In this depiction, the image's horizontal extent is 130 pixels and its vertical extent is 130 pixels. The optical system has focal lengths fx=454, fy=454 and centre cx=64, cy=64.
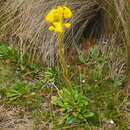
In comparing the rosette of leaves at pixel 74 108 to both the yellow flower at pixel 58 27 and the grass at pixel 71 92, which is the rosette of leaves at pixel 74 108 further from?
the yellow flower at pixel 58 27

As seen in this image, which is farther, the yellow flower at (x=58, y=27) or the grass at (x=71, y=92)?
the grass at (x=71, y=92)

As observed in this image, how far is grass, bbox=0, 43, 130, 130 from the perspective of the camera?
283 cm

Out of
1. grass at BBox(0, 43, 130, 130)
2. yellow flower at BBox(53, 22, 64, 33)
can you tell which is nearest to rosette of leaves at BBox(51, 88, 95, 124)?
grass at BBox(0, 43, 130, 130)

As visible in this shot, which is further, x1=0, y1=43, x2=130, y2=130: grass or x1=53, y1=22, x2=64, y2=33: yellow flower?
x1=0, y1=43, x2=130, y2=130: grass

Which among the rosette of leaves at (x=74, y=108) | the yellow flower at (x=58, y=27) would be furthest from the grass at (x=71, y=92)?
the yellow flower at (x=58, y=27)

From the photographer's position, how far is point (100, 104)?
2.96 metres

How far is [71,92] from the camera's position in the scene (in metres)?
2.84

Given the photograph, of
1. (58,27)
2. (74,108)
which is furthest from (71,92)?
(58,27)

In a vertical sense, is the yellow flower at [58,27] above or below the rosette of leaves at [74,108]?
above

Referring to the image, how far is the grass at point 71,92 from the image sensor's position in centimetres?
283

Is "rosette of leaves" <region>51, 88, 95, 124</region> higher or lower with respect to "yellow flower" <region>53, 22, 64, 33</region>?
lower

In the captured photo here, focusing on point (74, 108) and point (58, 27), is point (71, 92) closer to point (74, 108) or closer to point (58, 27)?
point (74, 108)

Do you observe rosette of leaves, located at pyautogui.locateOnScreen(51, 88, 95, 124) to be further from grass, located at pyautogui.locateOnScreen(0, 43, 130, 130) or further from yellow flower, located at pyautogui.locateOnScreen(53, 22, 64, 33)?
yellow flower, located at pyautogui.locateOnScreen(53, 22, 64, 33)

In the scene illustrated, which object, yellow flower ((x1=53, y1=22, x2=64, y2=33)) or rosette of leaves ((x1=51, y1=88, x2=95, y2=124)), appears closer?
yellow flower ((x1=53, y1=22, x2=64, y2=33))
